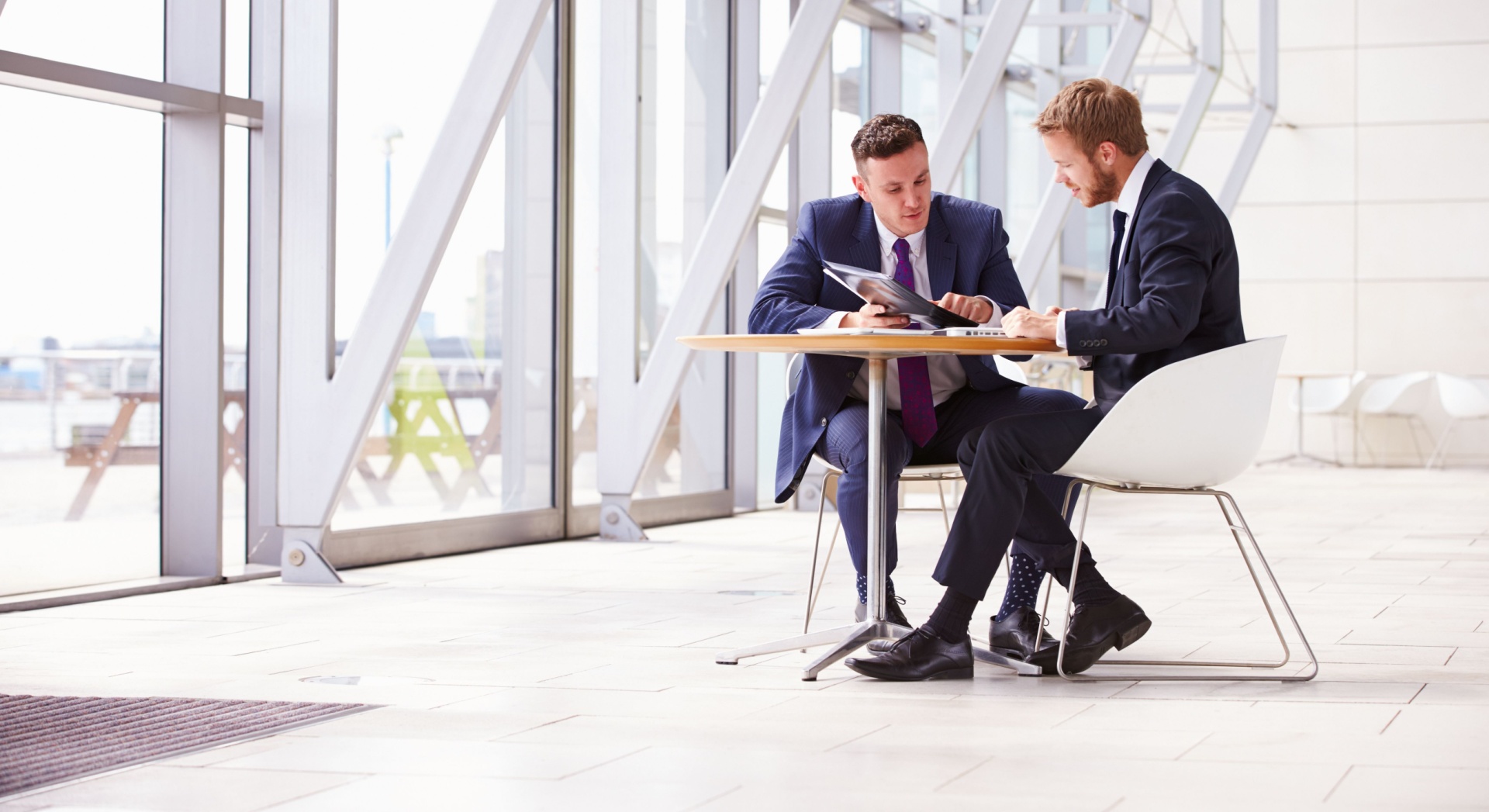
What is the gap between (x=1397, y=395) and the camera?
41.4 feet

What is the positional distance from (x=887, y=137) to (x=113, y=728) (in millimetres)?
1728

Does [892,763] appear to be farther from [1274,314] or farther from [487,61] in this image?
[1274,314]

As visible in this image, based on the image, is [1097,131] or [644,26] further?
[644,26]

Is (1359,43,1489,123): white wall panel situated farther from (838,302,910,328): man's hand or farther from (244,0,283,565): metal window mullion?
(838,302,910,328): man's hand

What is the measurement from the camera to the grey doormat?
2.38 meters

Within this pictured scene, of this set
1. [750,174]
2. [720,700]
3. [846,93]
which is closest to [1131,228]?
[720,700]

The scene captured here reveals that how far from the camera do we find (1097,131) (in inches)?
122

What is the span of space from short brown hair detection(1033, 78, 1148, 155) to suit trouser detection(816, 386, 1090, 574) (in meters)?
0.50

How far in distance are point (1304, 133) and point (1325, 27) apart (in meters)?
0.86

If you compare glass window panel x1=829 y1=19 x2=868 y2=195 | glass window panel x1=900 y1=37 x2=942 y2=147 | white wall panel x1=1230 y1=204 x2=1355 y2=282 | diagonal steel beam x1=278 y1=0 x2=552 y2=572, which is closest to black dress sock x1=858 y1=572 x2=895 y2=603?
diagonal steel beam x1=278 y1=0 x2=552 y2=572

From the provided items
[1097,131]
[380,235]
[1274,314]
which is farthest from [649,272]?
[1274,314]

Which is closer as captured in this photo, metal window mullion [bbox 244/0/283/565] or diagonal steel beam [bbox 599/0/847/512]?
metal window mullion [bbox 244/0/283/565]

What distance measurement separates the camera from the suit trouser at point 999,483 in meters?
3.01

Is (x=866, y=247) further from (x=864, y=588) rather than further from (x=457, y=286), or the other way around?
(x=457, y=286)
